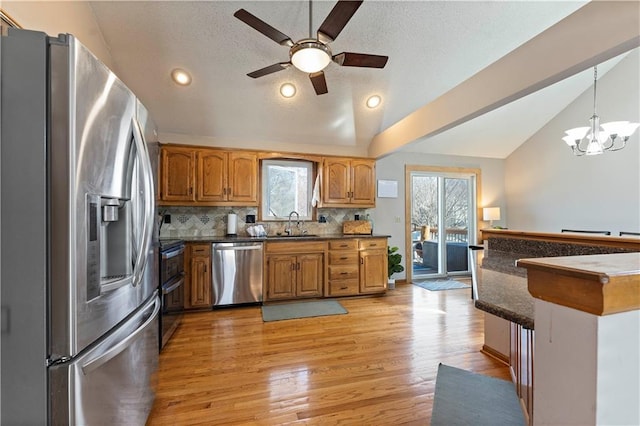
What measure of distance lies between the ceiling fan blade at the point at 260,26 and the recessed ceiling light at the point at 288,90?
4.87 feet

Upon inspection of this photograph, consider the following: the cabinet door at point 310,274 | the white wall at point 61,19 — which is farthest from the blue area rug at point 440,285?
the white wall at point 61,19

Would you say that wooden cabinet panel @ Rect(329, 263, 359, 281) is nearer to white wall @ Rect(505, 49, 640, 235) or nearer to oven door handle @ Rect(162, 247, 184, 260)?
oven door handle @ Rect(162, 247, 184, 260)

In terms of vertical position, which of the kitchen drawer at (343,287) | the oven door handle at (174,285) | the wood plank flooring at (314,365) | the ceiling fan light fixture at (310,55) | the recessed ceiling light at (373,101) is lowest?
the wood plank flooring at (314,365)

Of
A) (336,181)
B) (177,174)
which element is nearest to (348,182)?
(336,181)

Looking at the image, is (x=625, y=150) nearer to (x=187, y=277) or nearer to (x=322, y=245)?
(x=322, y=245)

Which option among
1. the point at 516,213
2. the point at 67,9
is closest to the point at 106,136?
the point at 67,9

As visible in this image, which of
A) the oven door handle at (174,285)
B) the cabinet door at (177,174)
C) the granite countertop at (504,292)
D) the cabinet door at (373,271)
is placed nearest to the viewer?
the granite countertop at (504,292)

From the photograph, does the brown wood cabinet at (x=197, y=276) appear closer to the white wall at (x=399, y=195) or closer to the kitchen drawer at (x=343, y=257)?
the kitchen drawer at (x=343, y=257)

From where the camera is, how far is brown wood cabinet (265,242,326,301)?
3884mm

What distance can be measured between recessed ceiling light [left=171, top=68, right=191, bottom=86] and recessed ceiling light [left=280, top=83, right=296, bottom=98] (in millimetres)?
1118

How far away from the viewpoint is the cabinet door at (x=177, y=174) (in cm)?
378

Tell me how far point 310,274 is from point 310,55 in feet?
9.26

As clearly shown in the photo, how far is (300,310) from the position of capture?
3658mm

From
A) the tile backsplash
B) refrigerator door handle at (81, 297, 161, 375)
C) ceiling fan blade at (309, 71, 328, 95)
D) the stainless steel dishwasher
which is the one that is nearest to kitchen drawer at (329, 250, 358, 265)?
the tile backsplash
